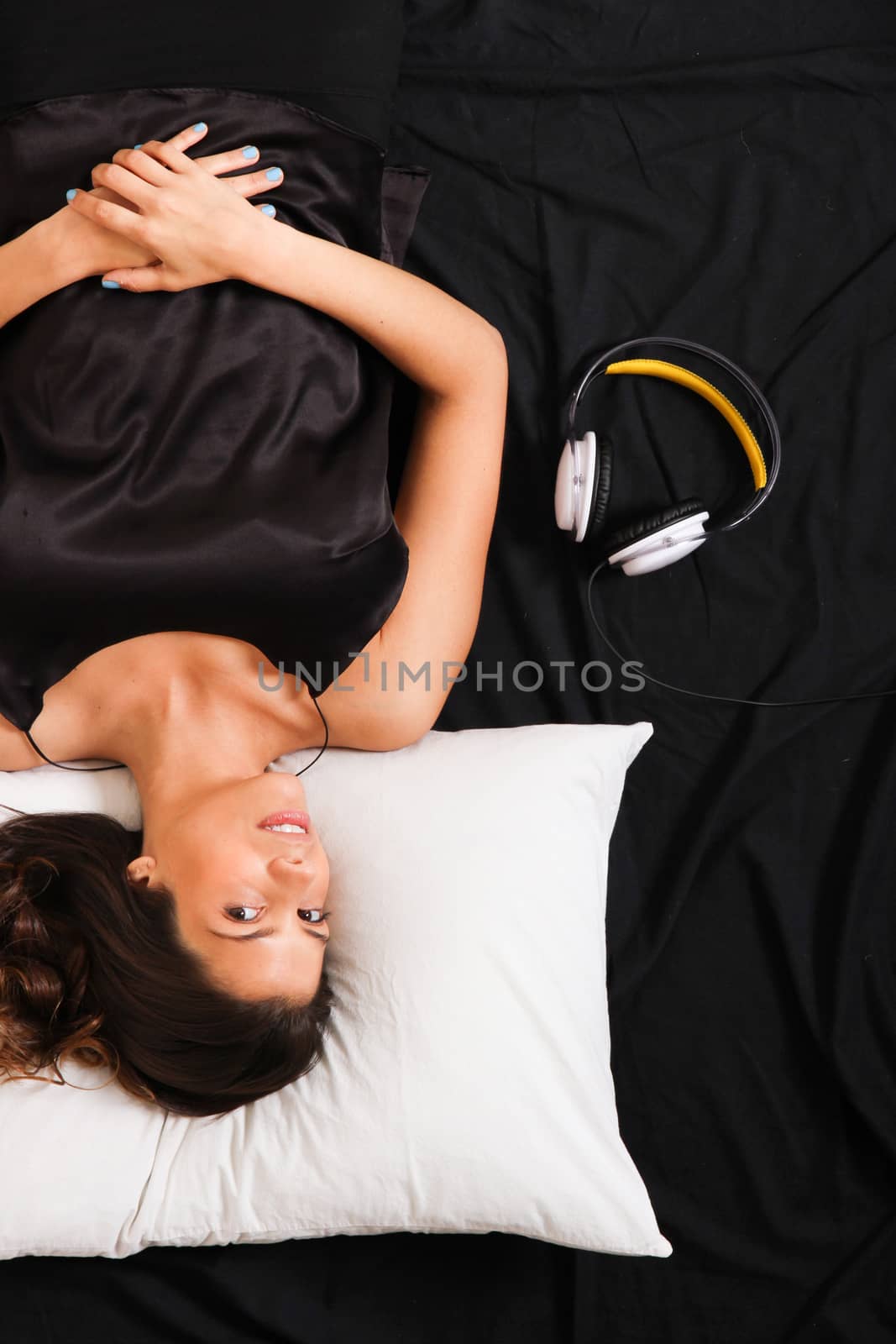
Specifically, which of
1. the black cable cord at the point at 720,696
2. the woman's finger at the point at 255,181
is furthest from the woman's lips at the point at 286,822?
the woman's finger at the point at 255,181

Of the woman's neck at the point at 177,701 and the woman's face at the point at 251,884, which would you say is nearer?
the woman's face at the point at 251,884

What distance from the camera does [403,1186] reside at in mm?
1151

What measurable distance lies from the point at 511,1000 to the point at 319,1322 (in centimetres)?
48

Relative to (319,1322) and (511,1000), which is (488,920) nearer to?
(511,1000)

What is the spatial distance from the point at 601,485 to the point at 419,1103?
82cm

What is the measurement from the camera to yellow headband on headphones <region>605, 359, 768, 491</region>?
1.43 meters

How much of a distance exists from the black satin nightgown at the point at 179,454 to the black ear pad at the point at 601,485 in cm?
29

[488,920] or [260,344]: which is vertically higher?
[260,344]

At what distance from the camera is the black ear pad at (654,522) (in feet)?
4.44

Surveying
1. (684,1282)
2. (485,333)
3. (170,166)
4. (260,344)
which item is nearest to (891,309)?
(485,333)

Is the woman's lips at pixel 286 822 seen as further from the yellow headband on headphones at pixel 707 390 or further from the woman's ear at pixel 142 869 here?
the yellow headband on headphones at pixel 707 390

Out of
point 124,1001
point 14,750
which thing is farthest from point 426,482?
point 124,1001

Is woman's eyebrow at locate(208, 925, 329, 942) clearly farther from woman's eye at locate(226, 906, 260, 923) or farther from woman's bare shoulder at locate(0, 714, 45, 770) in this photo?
woman's bare shoulder at locate(0, 714, 45, 770)

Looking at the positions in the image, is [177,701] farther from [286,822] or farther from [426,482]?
[426,482]
